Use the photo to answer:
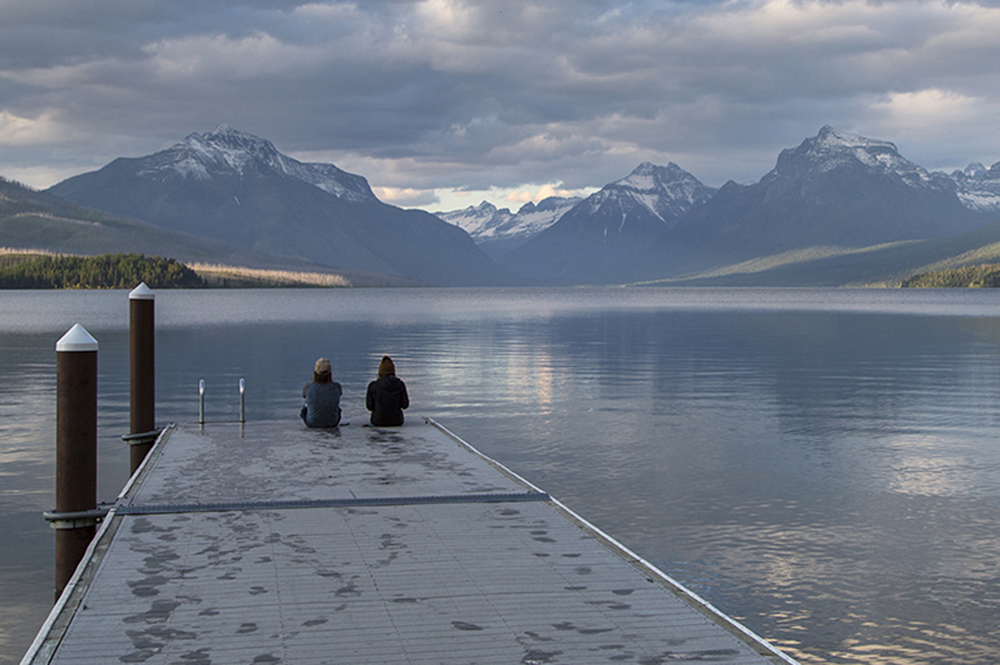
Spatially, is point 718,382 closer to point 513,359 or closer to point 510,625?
point 513,359

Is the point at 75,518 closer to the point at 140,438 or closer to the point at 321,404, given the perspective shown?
the point at 140,438

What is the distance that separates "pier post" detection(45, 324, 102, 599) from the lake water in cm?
76

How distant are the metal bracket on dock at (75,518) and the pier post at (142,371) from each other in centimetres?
835

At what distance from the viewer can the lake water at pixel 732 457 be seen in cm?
1361

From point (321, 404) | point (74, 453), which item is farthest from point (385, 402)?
point (74, 453)

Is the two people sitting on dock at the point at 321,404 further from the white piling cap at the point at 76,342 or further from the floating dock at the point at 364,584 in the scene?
the white piling cap at the point at 76,342

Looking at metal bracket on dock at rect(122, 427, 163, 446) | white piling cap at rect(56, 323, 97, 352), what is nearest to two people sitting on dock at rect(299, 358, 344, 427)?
metal bracket on dock at rect(122, 427, 163, 446)

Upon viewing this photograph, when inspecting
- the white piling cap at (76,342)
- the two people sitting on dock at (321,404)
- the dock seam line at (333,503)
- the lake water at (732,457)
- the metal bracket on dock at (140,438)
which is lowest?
the lake water at (732,457)

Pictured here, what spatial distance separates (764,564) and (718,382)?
28.8m

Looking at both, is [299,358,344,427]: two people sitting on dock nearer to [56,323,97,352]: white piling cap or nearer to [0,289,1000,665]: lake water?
[0,289,1000,665]: lake water

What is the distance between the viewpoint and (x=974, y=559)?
612 inches

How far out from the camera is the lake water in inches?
536

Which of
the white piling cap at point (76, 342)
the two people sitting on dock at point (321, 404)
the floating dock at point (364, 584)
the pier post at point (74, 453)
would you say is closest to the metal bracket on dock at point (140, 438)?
the two people sitting on dock at point (321, 404)

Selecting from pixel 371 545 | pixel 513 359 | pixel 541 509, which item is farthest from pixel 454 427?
pixel 513 359
